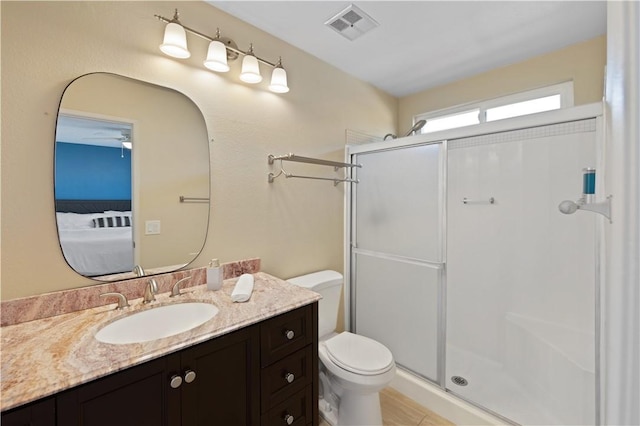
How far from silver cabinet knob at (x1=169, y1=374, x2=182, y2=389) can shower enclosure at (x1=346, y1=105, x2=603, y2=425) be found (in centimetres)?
163

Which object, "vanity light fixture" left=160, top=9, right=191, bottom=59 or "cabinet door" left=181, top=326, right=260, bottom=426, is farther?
"vanity light fixture" left=160, top=9, right=191, bottom=59

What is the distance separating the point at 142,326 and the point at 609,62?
1606mm

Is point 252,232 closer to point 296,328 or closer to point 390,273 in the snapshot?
point 296,328

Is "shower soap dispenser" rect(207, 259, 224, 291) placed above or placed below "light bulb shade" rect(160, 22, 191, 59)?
below

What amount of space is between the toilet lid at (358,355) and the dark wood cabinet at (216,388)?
11.7 inches

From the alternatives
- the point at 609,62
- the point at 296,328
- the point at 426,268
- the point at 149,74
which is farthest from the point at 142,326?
the point at 426,268

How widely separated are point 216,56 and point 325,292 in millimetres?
1582

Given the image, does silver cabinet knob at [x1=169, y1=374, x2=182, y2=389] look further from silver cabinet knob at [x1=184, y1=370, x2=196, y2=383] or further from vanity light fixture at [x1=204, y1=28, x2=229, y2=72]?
vanity light fixture at [x1=204, y1=28, x2=229, y2=72]

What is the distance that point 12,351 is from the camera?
33.3 inches

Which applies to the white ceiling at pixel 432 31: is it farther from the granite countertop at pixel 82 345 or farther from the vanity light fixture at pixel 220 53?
the granite countertop at pixel 82 345

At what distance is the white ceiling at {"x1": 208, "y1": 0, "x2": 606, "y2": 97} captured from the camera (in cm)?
156

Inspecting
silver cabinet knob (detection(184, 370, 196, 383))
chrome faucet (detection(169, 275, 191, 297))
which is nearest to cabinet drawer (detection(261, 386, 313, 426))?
silver cabinet knob (detection(184, 370, 196, 383))

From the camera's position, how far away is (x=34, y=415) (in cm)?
69

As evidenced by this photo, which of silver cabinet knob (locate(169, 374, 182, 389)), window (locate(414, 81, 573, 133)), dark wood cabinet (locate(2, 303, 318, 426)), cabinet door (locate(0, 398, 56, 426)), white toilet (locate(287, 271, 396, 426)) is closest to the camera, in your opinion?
cabinet door (locate(0, 398, 56, 426))
